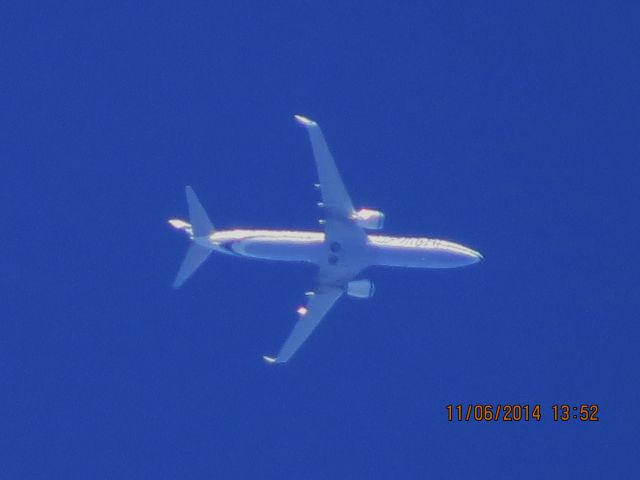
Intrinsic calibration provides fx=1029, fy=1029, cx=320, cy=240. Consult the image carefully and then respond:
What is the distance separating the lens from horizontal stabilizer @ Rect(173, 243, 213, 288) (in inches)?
2454

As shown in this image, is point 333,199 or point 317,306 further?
point 317,306

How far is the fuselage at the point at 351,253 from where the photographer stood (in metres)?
60.9

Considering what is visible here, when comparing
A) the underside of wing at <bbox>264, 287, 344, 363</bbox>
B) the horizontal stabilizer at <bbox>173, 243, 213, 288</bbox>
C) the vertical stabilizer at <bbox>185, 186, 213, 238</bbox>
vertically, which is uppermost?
the vertical stabilizer at <bbox>185, 186, 213, 238</bbox>

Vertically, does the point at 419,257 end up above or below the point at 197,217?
below

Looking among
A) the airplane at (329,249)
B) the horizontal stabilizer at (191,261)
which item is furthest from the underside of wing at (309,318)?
the horizontal stabilizer at (191,261)

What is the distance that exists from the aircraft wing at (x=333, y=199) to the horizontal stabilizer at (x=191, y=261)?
7864 mm

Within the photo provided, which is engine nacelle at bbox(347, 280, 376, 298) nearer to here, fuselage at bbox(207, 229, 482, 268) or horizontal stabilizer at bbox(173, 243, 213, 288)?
fuselage at bbox(207, 229, 482, 268)

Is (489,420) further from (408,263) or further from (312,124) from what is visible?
(312,124)

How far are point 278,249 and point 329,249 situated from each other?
9.94 ft

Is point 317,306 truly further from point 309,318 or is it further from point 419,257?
point 419,257

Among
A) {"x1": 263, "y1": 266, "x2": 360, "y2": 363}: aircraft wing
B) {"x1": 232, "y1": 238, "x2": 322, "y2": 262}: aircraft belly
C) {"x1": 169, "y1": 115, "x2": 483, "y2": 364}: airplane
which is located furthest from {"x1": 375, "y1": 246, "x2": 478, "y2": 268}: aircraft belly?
{"x1": 232, "y1": 238, "x2": 322, "y2": 262}: aircraft belly

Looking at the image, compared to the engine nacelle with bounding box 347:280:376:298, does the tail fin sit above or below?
above

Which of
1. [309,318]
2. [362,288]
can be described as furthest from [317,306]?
[362,288]

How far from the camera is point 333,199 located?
59.8 metres
